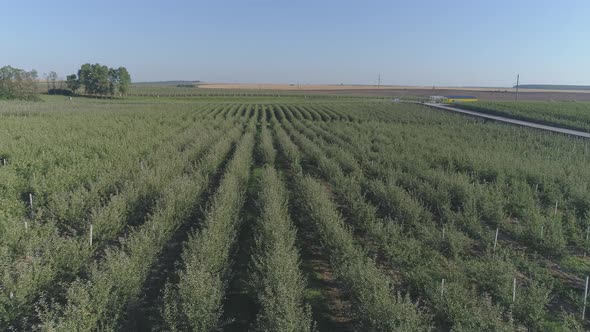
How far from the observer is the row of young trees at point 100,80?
3627 inches

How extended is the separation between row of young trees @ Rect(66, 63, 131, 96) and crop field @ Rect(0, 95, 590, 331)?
3148 inches

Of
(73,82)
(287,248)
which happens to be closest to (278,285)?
(287,248)

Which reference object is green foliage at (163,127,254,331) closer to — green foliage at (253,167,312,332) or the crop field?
the crop field

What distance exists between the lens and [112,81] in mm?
93625

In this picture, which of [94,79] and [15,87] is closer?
[15,87]

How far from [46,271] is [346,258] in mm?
5660

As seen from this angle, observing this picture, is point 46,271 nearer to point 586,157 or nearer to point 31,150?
point 31,150

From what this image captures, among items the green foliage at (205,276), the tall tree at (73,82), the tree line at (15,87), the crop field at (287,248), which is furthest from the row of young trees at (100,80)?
the green foliage at (205,276)

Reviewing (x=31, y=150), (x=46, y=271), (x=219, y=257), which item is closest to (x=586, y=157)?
(x=219, y=257)

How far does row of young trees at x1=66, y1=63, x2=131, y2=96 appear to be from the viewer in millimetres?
92125

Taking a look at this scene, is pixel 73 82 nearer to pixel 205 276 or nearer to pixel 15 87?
pixel 15 87

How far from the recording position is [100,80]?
91.4m

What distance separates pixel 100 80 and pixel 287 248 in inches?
3822

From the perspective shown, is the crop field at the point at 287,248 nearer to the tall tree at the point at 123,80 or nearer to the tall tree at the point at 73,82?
the tall tree at the point at 123,80
